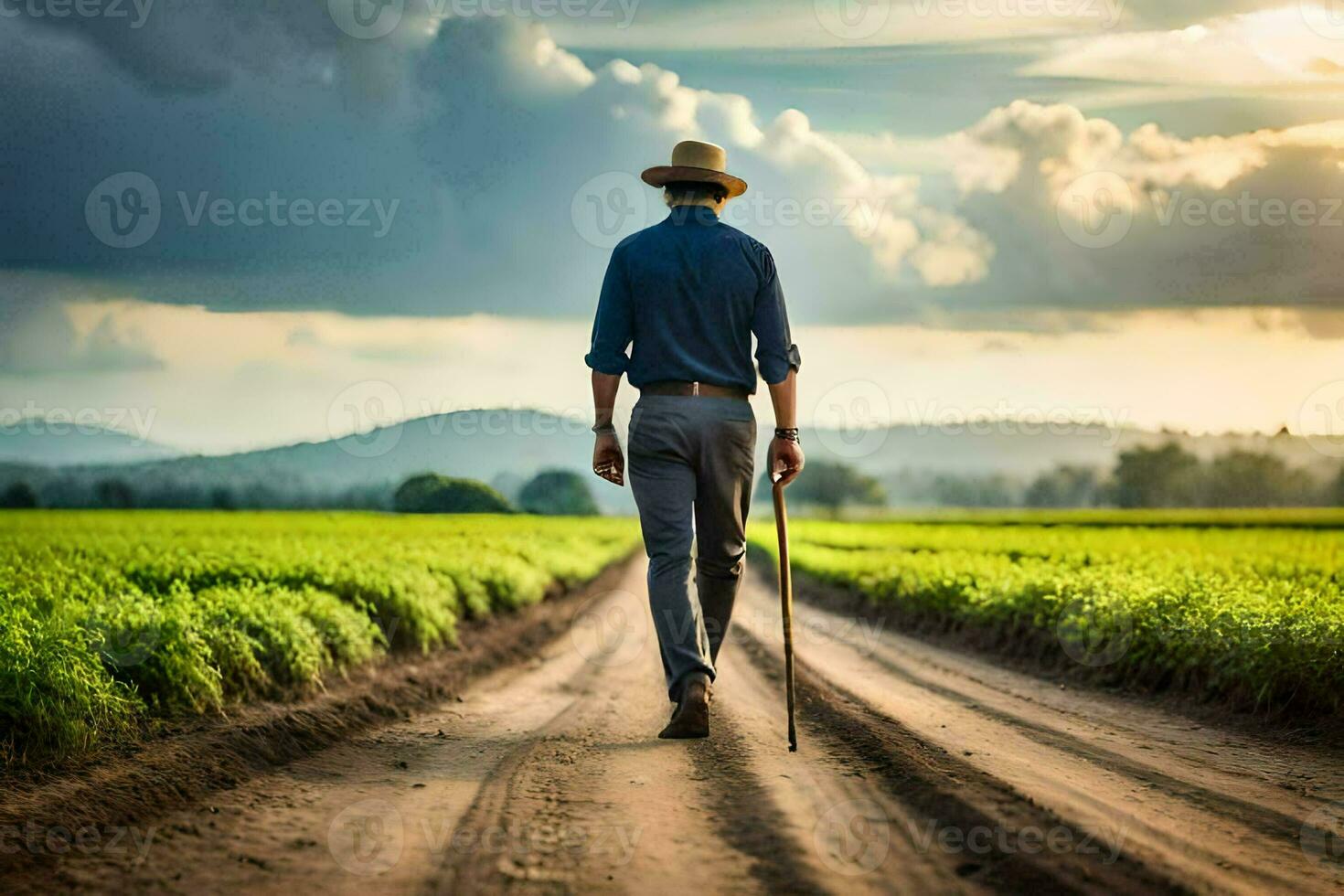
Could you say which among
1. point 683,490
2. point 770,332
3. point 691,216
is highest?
point 691,216

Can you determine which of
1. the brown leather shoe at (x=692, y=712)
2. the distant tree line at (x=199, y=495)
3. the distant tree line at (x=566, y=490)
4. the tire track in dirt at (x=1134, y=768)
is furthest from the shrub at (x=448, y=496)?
the brown leather shoe at (x=692, y=712)

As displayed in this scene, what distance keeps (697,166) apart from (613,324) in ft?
3.33

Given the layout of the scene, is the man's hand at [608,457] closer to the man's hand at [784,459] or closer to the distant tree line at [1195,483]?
the man's hand at [784,459]

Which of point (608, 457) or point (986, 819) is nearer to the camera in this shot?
point (986, 819)

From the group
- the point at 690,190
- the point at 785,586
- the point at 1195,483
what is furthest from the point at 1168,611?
the point at 1195,483

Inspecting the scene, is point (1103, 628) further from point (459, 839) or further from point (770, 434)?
point (459, 839)

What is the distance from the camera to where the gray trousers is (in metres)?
5.68

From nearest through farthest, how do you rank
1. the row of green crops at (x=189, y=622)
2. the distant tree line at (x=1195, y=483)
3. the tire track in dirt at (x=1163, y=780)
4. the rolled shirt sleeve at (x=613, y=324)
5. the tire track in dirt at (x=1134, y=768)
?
the tire track in dirt at (x=1134, y=768) → the tire track in dirt at (x=1163, y=780) → the row of green crops at (x=189, y=622) → the rolled shirt sleeve at (x=613, y=324) → the distant tree line at (x=1195, y=483)

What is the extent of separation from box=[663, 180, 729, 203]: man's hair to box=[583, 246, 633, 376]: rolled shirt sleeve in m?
0.47

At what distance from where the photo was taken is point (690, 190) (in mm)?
6078

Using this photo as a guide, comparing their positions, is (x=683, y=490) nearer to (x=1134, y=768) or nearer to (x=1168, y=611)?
(x=1134, y=768)

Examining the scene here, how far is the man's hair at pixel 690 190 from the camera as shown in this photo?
607cm

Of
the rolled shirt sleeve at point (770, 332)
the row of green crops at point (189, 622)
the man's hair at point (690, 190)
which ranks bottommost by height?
the row of green crops at point (189, 622)

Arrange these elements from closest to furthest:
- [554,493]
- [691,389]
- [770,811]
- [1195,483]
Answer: [770,811] → [691,389] → [554,493] → [1195,483]
